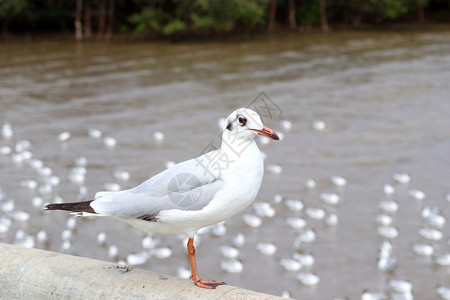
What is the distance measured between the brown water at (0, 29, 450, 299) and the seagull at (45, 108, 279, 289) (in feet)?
9.35

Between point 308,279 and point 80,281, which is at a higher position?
point 80,281

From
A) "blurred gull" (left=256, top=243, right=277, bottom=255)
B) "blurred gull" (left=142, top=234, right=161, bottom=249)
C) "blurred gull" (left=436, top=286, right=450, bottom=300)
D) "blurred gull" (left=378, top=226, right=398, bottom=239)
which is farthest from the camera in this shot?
"blurred gull" (left=378, top=226, right=398, bottom=239)

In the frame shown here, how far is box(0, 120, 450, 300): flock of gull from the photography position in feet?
21.3

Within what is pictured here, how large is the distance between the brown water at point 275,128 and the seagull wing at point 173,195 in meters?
2.88

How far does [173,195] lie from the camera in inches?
144

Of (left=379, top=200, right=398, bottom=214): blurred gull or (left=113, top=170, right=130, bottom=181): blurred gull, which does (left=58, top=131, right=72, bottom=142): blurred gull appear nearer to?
(left=113, top=170, right=130, bottom=181): blurred gull

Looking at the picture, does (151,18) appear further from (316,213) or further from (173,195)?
(173,195)

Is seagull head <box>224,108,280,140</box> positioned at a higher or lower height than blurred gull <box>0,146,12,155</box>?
higher

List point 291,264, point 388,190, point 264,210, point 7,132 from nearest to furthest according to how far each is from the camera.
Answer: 1. point 291,264
2. point 264,210
3. point 388,190
4. point 7,132

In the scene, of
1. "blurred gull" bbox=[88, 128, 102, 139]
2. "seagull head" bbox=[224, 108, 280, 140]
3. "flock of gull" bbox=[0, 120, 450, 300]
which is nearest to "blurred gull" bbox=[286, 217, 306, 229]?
"flock of gull" bbox=[0, 120, 450, 300]

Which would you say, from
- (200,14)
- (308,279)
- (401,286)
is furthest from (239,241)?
(200,14)

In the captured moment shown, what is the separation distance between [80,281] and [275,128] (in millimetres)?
8805

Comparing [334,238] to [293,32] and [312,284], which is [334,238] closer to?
[312,284]

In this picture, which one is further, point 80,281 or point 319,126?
point 319,126
